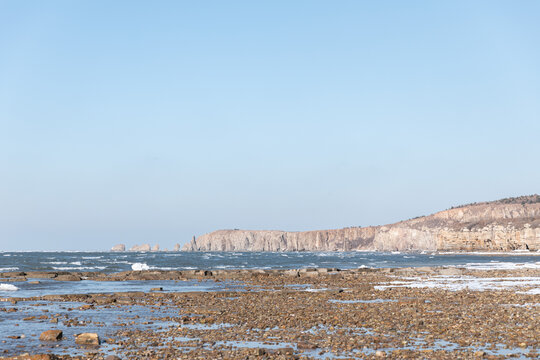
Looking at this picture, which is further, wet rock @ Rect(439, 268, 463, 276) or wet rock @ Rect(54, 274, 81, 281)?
wet rock @ Rect(439, 268, 463, 276)

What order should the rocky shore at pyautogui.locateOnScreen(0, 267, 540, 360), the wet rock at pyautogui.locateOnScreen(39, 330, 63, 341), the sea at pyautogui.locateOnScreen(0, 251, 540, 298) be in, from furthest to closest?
1. the sea at pyautogui.locateOnScreen(0, 251, 540, 298)
2. the wet rock at pyautogui.locateOnScreen(39, 330, 63, 341)
3. the rocky shore at pyautogui.locateOnScreen(0, 267, 540, 360)

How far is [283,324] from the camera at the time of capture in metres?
20.5

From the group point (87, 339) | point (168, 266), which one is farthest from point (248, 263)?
point (87, 339)

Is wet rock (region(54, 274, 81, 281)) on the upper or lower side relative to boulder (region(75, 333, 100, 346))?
upper

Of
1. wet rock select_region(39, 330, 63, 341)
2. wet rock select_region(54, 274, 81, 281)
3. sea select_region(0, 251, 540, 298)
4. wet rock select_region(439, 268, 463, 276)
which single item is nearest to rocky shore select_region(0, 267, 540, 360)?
wet rock select_region(39, 330, 63, 341)

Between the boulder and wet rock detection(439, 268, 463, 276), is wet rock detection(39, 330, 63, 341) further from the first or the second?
wet rock detection(439, 268, 463, 276)

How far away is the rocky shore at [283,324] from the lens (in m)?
15.6

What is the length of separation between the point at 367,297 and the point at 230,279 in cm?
2299

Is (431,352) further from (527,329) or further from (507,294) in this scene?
(507,294)

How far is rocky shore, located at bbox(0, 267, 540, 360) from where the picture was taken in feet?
51.1

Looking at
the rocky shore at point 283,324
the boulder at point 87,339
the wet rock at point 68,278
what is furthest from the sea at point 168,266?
the boulder at point 87,339

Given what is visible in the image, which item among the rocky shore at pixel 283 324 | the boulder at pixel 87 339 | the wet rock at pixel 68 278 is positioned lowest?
the rocky shore at pixel 283 324

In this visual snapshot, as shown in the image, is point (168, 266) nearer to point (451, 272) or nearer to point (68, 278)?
point (68, 278)

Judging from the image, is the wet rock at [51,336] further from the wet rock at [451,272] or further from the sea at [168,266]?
the wet rock at [451,272]
